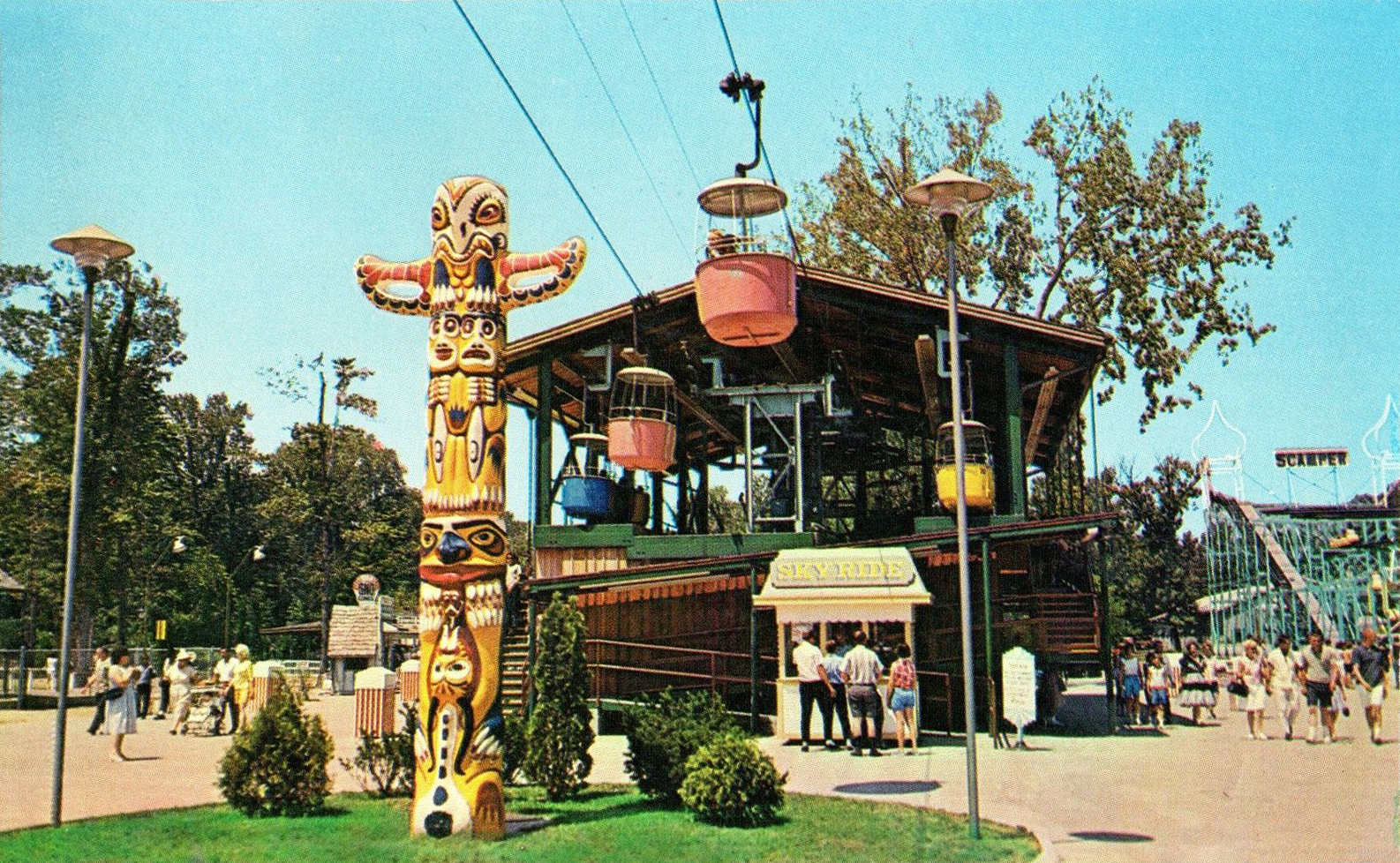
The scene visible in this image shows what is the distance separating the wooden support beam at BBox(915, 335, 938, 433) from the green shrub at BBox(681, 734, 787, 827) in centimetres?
1399

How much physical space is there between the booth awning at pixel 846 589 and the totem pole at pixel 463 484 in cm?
977

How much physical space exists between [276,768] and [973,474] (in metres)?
14.5

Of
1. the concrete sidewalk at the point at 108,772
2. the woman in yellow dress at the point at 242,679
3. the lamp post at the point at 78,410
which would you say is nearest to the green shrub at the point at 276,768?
the concrete sidewalk at the point at 108,772

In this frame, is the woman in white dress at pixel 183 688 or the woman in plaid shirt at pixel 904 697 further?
the woman in white dress at pixel 183 688

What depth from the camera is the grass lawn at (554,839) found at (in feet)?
34.3

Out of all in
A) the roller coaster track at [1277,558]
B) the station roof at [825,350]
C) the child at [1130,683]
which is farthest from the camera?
the roller coaster track at [1277,558]

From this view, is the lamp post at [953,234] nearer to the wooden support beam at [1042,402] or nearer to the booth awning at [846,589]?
the booth awning at [846,589]

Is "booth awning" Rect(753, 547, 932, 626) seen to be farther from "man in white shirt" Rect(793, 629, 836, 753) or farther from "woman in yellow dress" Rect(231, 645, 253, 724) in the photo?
"woman in yellow dress" Rect(231, 645, 253, 724)

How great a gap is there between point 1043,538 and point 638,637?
7611 millimetres

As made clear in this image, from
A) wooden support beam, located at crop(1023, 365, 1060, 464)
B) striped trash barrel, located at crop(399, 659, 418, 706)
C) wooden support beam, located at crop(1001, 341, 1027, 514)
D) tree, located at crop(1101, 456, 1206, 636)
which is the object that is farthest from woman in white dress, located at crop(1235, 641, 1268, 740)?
tree, located at crop(1101, 456, 1206, 636)

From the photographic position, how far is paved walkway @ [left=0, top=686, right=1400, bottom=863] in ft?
37.4

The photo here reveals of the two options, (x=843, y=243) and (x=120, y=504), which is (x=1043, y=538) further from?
(x=120, y=504)

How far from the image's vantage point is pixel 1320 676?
1906cm

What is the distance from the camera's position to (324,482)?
55.4 m
